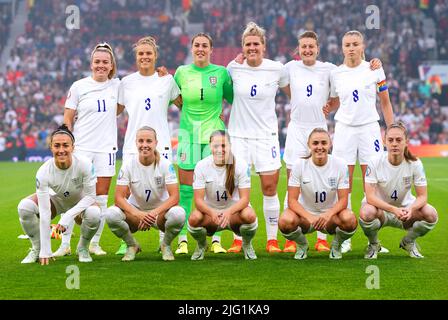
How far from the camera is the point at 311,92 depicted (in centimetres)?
829

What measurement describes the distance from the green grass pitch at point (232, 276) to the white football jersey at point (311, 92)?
50.9 inches

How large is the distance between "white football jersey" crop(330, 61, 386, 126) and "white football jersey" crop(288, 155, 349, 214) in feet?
2.81

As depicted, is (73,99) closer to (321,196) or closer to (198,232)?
(198,232)

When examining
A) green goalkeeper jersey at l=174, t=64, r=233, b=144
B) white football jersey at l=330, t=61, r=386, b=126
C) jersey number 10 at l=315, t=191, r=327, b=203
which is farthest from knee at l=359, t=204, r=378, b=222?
green goalkeeper jersey at l=174, t=64, r=233, b=144

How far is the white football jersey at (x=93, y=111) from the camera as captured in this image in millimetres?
8109

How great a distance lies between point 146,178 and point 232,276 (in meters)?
1.45

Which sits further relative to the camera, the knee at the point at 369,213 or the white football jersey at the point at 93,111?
the white football jersey at the point at 93,111

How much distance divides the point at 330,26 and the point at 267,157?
77.9ft

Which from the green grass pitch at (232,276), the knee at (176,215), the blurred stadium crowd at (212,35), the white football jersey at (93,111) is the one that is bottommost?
the green grass pitch at (232,276)

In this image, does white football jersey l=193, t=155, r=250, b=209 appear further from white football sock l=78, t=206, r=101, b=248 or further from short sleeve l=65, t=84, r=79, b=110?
short sleeve l=65, t=84, r=79, b=110

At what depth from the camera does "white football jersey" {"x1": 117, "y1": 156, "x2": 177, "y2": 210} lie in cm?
755

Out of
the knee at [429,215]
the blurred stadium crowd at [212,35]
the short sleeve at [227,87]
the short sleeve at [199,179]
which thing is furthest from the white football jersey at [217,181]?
the blurred stadium crowd at [212,35]

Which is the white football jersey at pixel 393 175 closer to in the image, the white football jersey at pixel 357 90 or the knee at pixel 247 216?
the white football jersey at pixel 357 90

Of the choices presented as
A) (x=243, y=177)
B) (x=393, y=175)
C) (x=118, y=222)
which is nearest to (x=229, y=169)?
(x=243, y=177)
